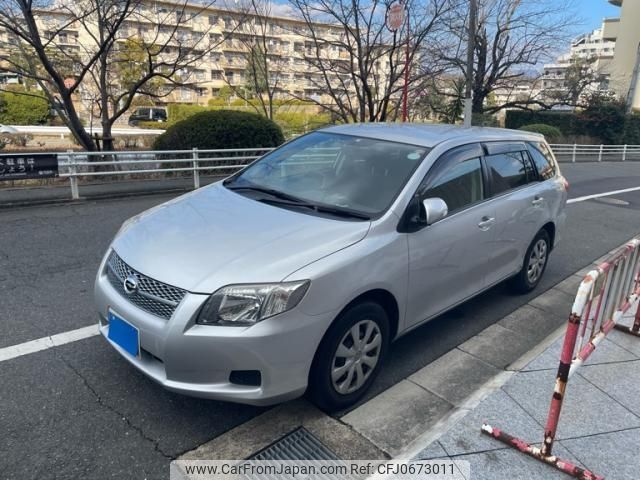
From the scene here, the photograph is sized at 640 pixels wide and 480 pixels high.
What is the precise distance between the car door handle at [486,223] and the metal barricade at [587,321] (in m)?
0.96

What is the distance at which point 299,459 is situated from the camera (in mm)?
2441

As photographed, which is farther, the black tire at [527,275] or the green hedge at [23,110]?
the green hedge at [23,110]

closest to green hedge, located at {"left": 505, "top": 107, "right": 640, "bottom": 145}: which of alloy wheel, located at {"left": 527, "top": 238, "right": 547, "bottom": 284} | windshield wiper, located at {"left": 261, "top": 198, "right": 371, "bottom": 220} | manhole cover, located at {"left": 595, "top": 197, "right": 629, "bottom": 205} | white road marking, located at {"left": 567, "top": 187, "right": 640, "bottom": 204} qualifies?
white road marking, located at {"left": 567, "top": 187, "right": 640, "bottom": 204}

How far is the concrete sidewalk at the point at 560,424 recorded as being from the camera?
237 centimetres

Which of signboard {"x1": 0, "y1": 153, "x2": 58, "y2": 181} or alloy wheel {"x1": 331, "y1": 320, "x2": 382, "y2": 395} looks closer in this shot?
alloy wheel {"x1": 331, "y1": 320, "x2": 382, "y2": 395}

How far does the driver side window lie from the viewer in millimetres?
3348

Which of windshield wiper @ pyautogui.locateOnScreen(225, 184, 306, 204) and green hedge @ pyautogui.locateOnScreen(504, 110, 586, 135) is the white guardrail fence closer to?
windshield wiper @ pyautogui.locateOnScreen(225, 184, 306, 204)

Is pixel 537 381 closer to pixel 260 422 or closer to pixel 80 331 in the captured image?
pixel 260 422

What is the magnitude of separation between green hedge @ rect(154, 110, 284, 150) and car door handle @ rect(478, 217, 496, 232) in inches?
339

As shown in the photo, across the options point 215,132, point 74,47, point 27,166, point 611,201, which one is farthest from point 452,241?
point 74,47

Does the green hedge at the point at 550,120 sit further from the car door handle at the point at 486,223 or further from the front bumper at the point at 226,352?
the front bumper at the point at 226,352

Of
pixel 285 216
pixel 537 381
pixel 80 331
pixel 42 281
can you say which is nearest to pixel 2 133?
pixel 42 281

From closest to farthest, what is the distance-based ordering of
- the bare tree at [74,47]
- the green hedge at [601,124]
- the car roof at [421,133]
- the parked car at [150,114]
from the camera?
1. the car roof at [421,133]
2. the bare tree at [74,47]
3. the green hedge at [601,124]
4. the parked car at [150,114]

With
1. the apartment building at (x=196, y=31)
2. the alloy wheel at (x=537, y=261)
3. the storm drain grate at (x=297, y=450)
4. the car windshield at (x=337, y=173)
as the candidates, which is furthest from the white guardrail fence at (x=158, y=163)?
the apartment building at (x=196, y=31)
